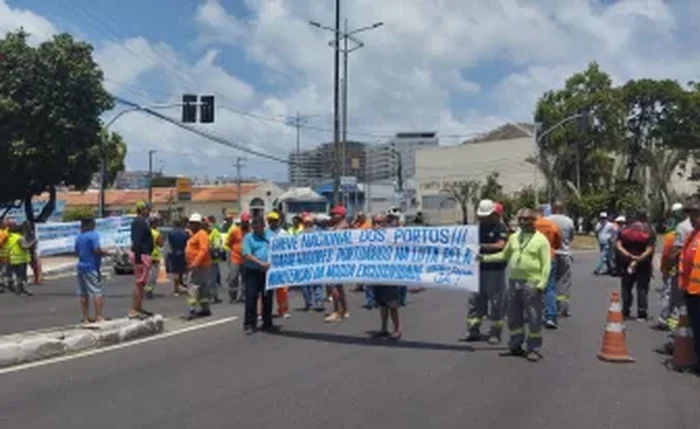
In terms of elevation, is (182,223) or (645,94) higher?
(645,94)

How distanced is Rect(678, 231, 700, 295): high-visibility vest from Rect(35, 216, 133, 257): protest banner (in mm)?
20026

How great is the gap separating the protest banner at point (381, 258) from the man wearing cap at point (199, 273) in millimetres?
2028

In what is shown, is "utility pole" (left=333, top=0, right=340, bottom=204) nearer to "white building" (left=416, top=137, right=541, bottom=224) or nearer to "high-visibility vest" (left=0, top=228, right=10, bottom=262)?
"high-visibility vest" (left=0, top=228, right=10, bottom=262)

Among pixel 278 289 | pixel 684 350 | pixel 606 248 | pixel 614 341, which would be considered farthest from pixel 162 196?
pixel 684 350

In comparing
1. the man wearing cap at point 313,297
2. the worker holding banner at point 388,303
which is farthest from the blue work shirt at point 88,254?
the worker holding banner at point 388,303

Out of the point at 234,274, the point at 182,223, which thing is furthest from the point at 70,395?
the point at 182,223

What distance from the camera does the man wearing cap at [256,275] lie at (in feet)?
39.1

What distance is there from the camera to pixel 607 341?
958 centimetres

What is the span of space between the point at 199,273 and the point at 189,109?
17443mm

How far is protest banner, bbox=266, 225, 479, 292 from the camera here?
1050cm

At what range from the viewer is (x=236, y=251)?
50.3 ft

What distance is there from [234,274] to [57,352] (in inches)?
238

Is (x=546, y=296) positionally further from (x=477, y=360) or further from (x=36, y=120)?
(x=36, y=120)

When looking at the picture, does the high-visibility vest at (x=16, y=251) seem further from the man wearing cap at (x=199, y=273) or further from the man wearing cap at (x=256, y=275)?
the man wearing cap at (x=256, y=275)
